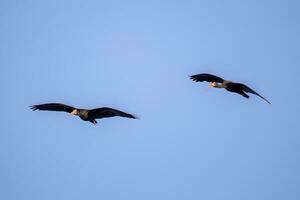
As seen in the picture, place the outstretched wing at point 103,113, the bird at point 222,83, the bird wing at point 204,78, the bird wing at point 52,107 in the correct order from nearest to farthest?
the outstretched wing at point 103,113, the bird wing at point 52,107, the bird at point 222,83, the bird wing at point 204,78

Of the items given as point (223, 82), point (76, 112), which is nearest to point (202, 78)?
point (223, 82)

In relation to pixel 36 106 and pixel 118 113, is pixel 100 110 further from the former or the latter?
pixel 36 106

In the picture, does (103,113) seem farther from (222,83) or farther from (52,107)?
(222,83)

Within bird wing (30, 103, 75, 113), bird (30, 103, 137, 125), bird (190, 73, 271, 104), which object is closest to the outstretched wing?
bird (30, 103, 137, 125)

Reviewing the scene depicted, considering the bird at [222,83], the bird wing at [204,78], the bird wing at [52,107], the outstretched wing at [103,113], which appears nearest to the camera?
the outstretched wing at [103,113]

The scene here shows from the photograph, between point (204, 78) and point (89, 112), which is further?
point (204, 78)

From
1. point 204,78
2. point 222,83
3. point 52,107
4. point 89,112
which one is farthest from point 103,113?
point 222,83

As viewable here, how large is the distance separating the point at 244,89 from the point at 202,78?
282cm

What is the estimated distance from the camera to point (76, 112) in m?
29.9

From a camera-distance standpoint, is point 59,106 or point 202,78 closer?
point 59,106

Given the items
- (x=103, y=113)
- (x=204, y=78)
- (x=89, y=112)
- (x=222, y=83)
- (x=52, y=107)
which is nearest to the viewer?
(x=103, y=113)

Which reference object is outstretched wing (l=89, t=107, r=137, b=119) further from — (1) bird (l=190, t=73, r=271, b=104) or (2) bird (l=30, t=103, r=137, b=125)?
(1) bird (l=190, t=73, r=271, b=104)

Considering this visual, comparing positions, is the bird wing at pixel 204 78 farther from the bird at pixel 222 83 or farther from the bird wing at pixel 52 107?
the bird wing at pixel 52 107

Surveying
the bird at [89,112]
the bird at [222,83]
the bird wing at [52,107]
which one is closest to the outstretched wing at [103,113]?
the bird at [89,112]
